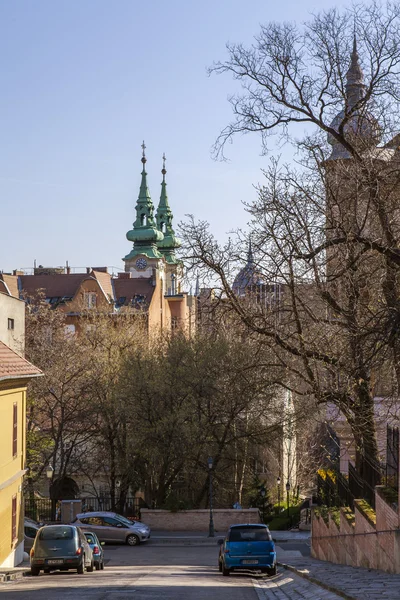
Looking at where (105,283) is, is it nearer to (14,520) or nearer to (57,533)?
(14,520)

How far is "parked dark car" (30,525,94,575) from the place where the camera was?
81.4ft

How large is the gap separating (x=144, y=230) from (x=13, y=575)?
415 ft

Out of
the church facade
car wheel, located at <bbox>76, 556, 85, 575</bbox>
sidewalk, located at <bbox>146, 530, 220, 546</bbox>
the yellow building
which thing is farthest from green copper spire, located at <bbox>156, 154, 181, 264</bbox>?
car wheel, located at <bbox>76, 556, 85, 575</bbox>

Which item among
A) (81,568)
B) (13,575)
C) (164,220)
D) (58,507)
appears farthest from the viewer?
(164,220)

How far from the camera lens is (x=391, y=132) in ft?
64.9

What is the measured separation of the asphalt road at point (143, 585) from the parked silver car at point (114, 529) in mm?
8279

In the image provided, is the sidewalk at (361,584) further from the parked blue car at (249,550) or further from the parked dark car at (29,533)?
the parked dark car at (29,533)

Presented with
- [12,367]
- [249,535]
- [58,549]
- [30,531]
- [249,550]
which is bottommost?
[30,531]

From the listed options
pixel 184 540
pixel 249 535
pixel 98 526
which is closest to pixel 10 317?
pixel 98 526

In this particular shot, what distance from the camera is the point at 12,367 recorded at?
1119 inches

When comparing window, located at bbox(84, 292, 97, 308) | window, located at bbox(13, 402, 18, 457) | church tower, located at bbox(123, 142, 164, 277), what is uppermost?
church tower, located at bbox(123, 142, 164, 277)

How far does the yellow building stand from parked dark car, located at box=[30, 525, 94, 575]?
2369 mm

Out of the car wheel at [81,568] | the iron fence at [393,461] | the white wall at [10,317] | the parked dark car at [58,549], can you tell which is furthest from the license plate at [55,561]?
the white wall at [10,317]

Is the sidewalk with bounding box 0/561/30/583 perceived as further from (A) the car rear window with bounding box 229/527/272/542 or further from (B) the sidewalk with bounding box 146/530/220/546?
(B) the sidewalk with bounding box 146/530/220/546
